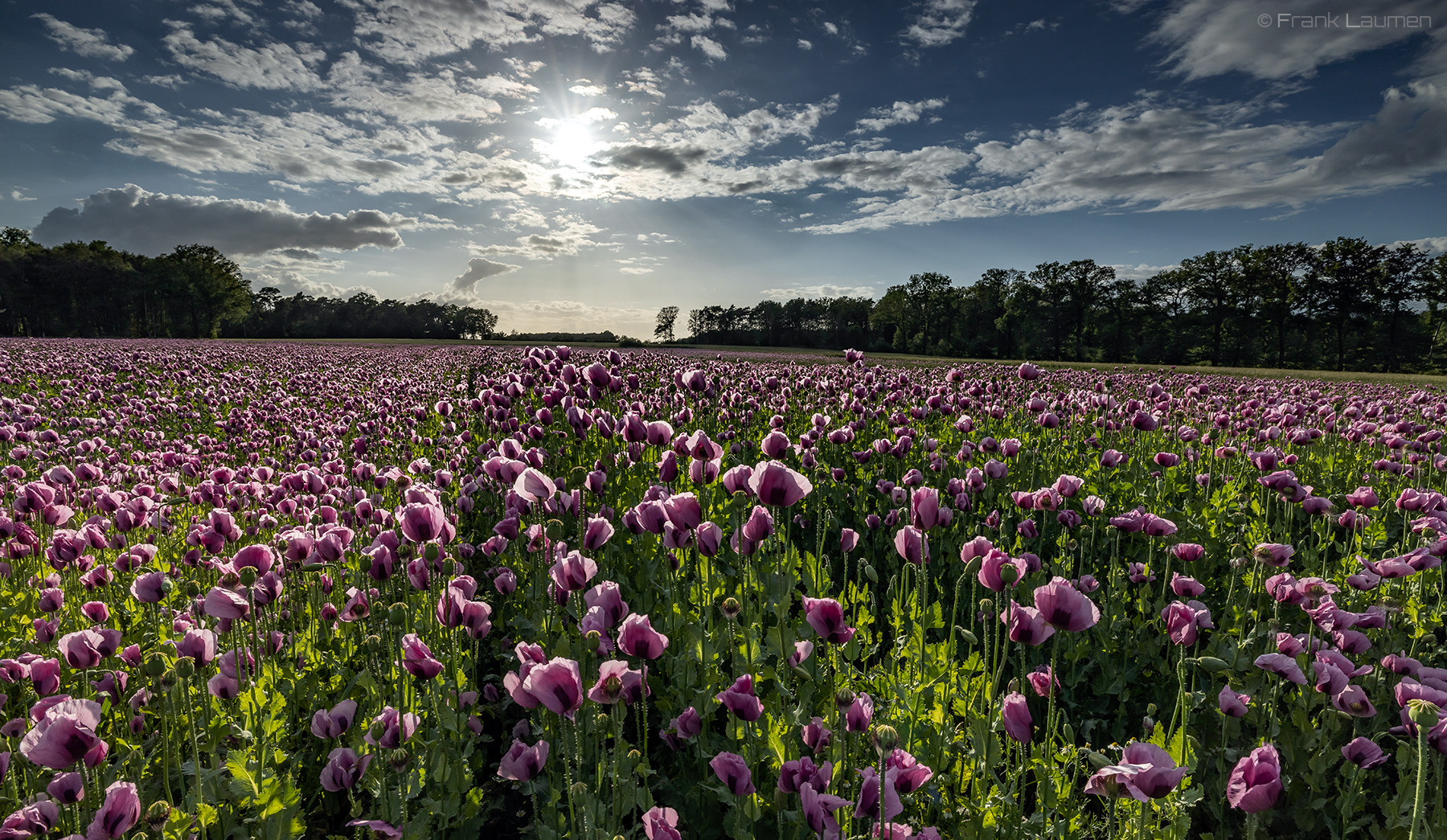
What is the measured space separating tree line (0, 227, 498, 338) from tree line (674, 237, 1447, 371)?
74.6m

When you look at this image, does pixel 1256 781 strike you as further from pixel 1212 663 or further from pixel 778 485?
pixel 778 485

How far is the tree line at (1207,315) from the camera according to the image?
5997cm

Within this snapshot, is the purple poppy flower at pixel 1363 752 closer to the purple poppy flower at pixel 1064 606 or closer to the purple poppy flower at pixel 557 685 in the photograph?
the purple poppy flower at pixel 1064 606

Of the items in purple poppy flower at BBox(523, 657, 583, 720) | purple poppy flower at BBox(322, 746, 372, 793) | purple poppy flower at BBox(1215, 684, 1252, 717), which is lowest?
purple poppy flower at BBox(322, 746, 372, 793)

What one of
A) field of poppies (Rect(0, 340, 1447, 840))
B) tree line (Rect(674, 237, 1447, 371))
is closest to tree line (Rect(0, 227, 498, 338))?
tree line (Rect(674, 237, 1447, 371))

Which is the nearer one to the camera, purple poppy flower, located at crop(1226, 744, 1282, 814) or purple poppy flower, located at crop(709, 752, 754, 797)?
purple poppy flower, located at crop(1226, 744, 1282, 814)

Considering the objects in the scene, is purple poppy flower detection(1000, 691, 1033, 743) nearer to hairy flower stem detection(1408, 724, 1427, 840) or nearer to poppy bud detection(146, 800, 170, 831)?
hairy flower stem detection(1408, 724, 1427, 840)

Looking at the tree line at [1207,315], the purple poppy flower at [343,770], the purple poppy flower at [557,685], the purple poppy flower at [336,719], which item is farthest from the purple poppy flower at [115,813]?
the tree line at [1207,315]

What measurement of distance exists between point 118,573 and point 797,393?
26.4 feet

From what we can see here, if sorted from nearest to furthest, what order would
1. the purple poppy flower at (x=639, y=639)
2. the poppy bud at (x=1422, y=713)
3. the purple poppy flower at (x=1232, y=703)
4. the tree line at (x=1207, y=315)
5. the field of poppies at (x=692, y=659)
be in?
the poppy bud at (x=1422, y=713) → the purple poppy flower at (x=639, y=639) → the field of poppies at (x=692, y=659) → the purple poppy flower at (x=1232, y=703) → the tree line at (x=1207, y=315)

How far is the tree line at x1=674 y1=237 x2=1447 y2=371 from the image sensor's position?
60.0 m

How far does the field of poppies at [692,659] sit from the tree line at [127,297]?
98905 millimetres

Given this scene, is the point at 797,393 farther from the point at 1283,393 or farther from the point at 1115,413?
the point at 1283,393

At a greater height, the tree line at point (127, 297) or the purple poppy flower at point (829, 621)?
the tree line at point (127, 297)
